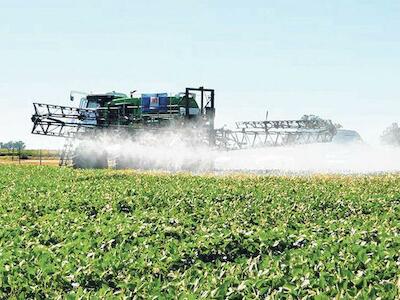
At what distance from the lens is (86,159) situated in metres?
39.4

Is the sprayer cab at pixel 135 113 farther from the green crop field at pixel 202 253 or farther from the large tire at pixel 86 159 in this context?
the green crop field at pixel 202 253

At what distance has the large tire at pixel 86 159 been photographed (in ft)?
129

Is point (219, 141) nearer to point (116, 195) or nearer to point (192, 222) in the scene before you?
point (116, 195)

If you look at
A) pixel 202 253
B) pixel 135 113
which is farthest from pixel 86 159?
pixel 202 253

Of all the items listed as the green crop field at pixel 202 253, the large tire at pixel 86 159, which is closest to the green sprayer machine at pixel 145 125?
the large tire at pixel 86 159

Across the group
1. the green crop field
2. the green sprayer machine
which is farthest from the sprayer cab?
the green crop field

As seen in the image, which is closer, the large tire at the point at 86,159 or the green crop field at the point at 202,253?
the green crop field at the point at 202,253

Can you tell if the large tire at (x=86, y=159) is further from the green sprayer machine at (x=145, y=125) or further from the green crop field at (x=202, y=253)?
the green crop field at (x=202, y=253)

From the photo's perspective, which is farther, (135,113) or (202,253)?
(135,113)

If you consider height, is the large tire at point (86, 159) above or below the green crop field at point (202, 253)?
below

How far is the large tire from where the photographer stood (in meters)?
39.3

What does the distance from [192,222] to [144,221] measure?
35.5 inches

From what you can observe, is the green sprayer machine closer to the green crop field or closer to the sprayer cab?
the sprayer cab

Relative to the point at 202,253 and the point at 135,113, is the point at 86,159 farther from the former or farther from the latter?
the point at 202,253
